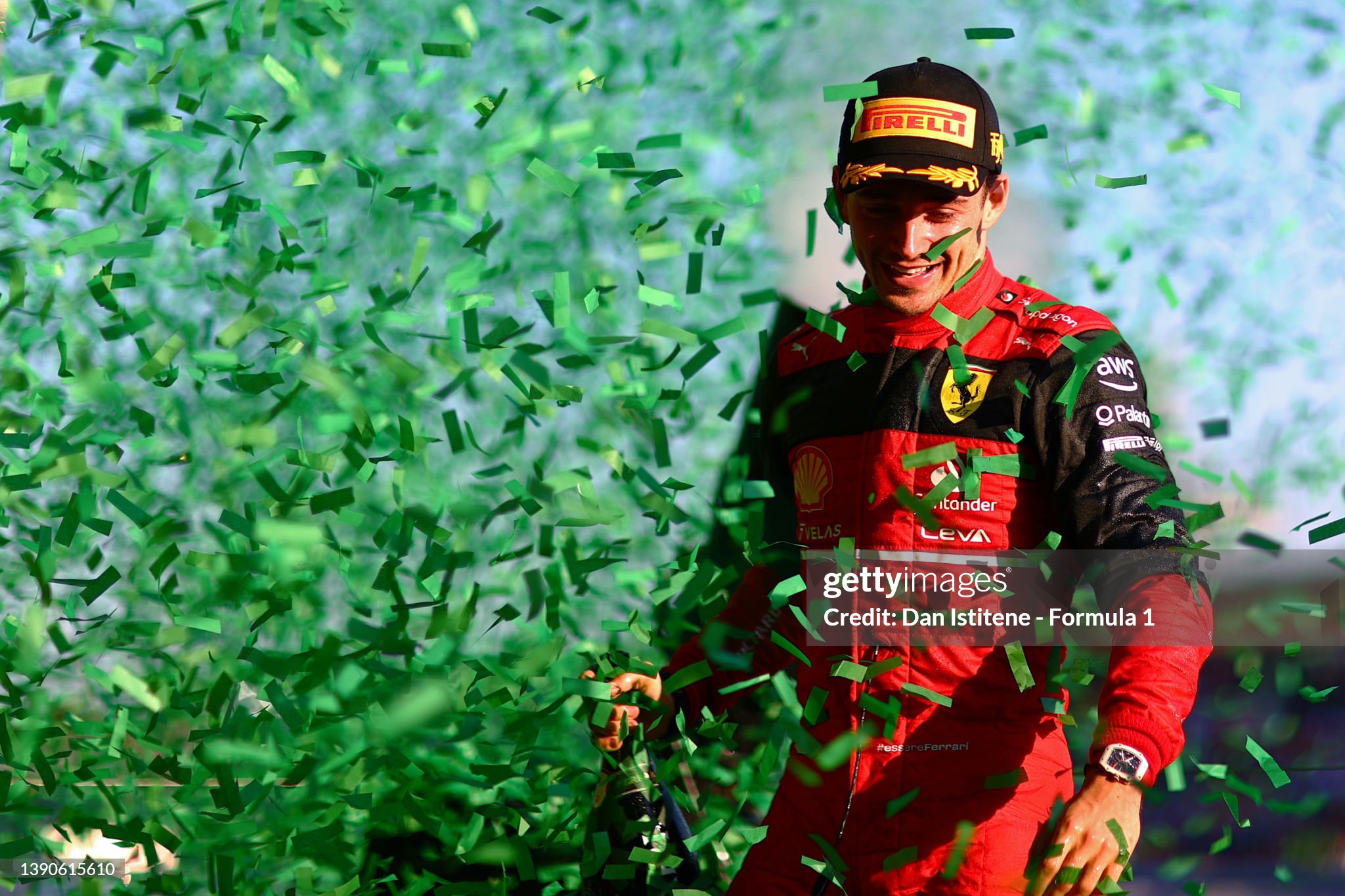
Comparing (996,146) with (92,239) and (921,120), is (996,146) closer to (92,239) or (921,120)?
(921,120)

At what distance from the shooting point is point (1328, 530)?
281cm

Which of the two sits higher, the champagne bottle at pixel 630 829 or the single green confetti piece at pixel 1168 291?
the single green confetti piece at pixel 1168 291

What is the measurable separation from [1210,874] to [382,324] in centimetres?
481

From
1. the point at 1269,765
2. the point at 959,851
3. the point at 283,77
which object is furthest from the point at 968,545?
the point at 283,77

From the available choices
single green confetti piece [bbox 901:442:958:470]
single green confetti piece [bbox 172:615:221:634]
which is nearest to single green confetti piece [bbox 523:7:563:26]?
single green confetti piece [bbox 901:442:958:470]

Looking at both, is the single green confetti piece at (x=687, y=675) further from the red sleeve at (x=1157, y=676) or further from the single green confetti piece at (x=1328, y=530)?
the single green confetti piece at (x=1328, y=530)

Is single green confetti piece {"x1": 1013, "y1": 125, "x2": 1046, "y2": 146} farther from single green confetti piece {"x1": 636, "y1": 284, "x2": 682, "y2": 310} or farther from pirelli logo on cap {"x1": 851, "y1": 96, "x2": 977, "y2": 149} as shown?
single green confetti piece {"x1": 636, "y1": 284, "x2": 682, "y2": 310}

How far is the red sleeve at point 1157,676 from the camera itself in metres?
2.25

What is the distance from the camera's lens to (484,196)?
334cm

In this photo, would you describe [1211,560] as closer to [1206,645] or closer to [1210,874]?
[1206,645]

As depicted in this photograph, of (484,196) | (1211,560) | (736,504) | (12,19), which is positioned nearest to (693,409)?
(736,504)

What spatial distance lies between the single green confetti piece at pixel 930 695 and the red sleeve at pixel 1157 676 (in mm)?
353

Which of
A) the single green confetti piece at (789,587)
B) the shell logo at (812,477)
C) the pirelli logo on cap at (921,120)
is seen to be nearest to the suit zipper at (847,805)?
the single green confetti piece at (789,587)

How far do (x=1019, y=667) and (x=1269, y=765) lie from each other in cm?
67
